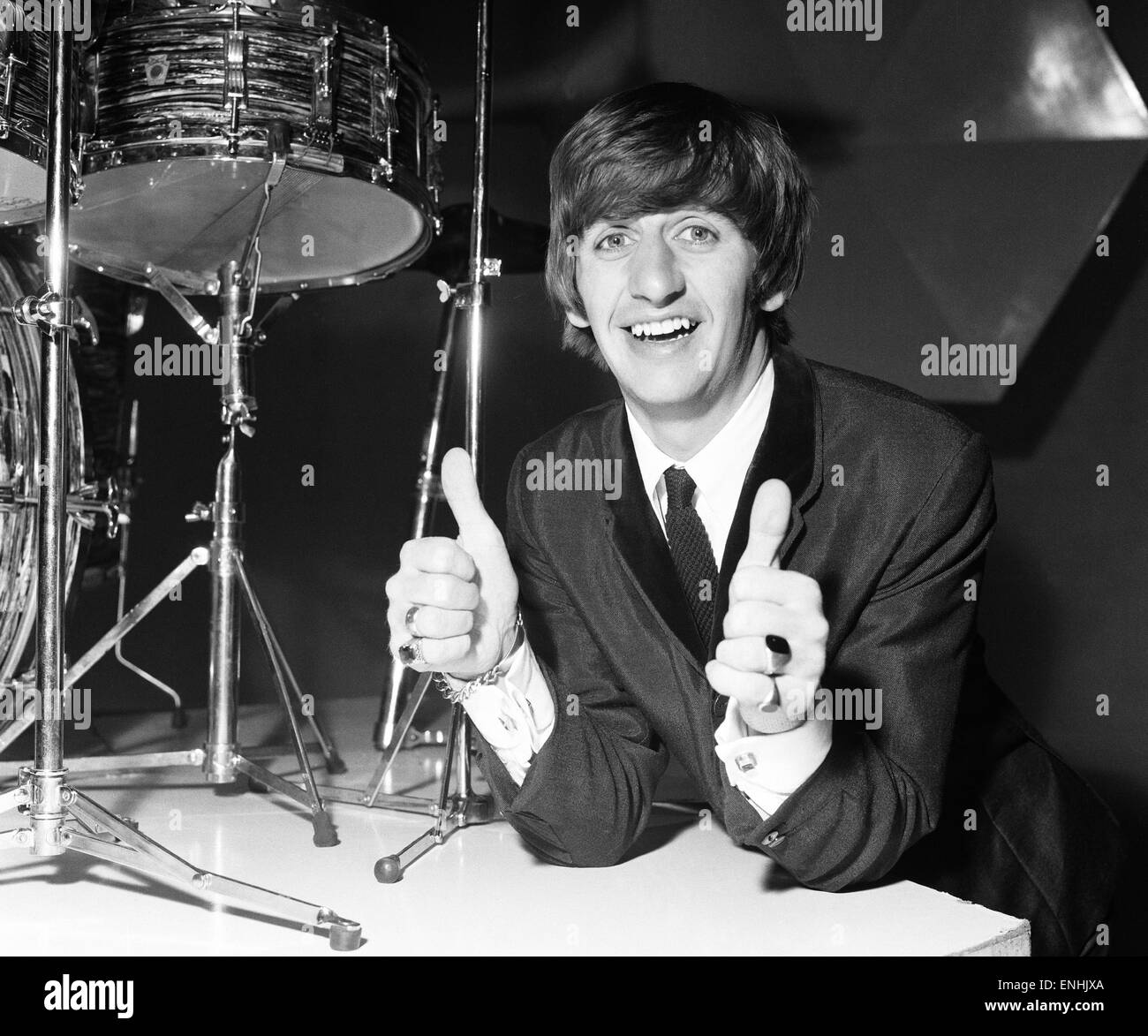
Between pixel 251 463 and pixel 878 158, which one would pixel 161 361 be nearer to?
pixel 251 463

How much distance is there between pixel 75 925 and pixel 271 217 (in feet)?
3.30

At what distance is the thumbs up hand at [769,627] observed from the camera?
0.83 meters

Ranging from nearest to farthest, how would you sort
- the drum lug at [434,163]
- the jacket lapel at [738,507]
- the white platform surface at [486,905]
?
1. the white platform surface at [486,905]
2. the jacket lapel at [738,507]
3. the drum lug at [434,163]

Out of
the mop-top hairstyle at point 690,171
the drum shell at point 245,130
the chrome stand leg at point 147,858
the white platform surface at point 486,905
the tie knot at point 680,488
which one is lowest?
the white platform surface at point 486,905

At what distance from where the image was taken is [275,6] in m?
1.50

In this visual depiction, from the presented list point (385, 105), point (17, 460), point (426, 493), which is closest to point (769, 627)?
point (385, 105)

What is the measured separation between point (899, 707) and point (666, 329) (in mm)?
463

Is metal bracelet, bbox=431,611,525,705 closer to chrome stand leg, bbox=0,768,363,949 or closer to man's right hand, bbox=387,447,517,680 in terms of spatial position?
man's right hand, bbox=387,447,517,680

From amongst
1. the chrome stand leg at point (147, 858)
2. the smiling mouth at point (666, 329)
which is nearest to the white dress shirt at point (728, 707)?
the smiling mouth at point (666, 329)

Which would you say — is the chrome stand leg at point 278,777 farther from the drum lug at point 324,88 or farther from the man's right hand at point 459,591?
the drum lug at point 324,88

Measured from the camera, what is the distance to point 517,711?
1132 mm

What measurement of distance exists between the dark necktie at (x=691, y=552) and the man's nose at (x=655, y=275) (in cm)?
19

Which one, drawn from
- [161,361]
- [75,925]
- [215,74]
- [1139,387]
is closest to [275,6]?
[215,74]

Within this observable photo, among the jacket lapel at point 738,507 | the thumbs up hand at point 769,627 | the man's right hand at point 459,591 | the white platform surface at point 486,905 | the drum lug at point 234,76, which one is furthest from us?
the drum lug at point 234,76
